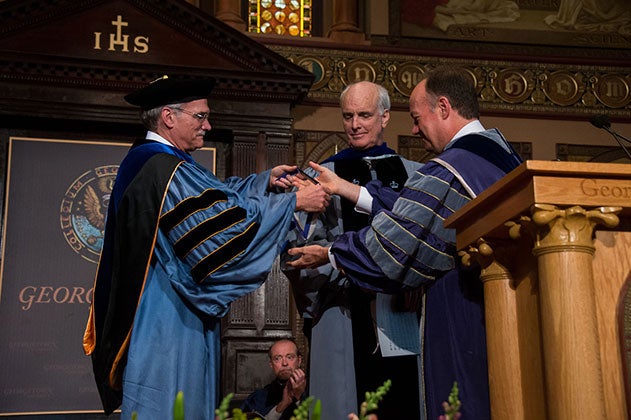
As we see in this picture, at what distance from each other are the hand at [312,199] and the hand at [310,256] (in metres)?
0.21

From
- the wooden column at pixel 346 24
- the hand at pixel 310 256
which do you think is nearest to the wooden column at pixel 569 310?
the hand at pixel 310 256

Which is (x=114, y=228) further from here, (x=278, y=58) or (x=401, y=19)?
(x=401, y=19)

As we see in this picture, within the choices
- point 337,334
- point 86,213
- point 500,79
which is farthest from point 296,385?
point 500,79

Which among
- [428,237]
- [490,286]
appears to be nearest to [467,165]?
[428,237]

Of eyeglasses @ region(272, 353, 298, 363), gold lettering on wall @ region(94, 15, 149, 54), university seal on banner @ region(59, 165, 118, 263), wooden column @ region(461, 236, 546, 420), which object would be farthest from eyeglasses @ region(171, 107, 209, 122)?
gold lettering on wall @ region(94, 15, 149, 54)

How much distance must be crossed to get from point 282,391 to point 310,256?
2.55 metres

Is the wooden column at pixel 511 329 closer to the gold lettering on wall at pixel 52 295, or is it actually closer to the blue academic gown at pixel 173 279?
the blue academic gown at pixel 173 279

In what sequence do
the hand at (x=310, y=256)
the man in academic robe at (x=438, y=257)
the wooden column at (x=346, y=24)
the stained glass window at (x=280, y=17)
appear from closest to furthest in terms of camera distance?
1. the man in academic robe at (x=438, y=257)
2. the hand at (x=310, y=256)
3. the wooden column at (x=346, y=24)
4. the stained glass window at (x=280, y=17)

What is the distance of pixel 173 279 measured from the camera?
379cm

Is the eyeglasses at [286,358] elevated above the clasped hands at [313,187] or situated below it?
below

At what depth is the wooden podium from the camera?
227 cm

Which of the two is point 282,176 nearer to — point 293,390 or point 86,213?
point 293,390

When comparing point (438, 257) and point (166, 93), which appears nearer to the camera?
point (438, 257)

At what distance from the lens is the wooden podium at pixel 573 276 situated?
7.45 feet
